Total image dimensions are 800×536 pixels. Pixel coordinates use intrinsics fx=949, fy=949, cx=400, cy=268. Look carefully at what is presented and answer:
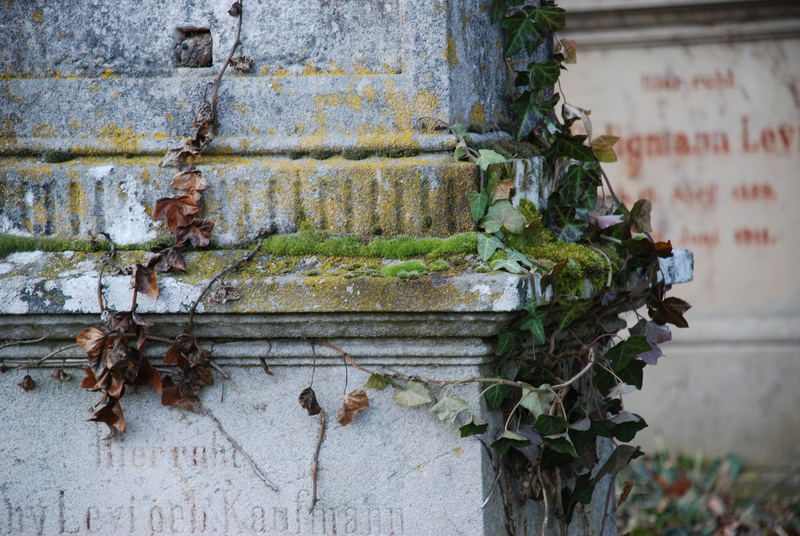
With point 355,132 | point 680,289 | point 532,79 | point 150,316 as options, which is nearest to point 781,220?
point 680,289

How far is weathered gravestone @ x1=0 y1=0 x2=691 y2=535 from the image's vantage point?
204 centimetres

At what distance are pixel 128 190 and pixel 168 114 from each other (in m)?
0.20

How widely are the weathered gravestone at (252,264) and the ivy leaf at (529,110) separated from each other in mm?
143

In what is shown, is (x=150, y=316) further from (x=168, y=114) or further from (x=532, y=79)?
(x=532, y=79)

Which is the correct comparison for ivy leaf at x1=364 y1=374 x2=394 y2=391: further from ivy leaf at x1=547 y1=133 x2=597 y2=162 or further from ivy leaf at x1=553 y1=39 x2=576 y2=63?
ivy leaf at x1=553 y1=39 x2=576 y2=63

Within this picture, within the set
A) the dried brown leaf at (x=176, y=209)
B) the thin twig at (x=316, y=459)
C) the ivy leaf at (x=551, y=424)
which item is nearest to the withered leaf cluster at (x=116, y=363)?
the dried brown leaf at (x=176, y=209)

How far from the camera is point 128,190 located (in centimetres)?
219

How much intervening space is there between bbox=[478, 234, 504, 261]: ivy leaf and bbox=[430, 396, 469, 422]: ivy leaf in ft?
1.00

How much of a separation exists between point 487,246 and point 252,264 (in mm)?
514

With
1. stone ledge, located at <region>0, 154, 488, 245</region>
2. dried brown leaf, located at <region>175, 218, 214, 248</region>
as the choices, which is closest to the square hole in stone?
stone ledge, located at <region>0, 154, 488, 245</region>

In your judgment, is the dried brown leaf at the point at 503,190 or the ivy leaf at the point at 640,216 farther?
the ivy leaf at the point at 640,216

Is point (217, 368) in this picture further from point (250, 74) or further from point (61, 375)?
point (250, 74)

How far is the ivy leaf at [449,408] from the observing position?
1971 mm

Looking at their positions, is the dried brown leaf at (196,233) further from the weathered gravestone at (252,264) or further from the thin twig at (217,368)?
the thin twig at (217,368)
